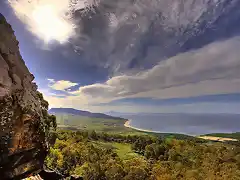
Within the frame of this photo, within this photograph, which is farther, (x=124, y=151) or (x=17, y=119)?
(x=124, y=151)

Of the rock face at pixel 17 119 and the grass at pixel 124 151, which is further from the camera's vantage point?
the grass at pixel 124 151

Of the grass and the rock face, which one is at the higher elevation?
the rock face

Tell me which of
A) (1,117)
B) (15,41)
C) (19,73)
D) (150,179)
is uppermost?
(15,41)

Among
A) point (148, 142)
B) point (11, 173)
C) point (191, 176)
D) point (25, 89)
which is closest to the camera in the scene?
point (11, 173)

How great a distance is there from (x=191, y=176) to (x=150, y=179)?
837 cm

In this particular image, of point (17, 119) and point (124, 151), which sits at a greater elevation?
point (17, 119)

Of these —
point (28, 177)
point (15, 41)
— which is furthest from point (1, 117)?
point (15, 41)

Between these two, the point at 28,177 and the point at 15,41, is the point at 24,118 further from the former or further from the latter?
the point at 15,41

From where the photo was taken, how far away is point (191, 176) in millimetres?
48656

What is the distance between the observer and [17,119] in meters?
13.0

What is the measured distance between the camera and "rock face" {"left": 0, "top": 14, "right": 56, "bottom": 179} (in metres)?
12.4

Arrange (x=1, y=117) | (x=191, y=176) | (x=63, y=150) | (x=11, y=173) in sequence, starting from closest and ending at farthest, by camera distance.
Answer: (x=1, y=117) → (x=11, y=173) → (x=191, y=176) → (x=63, y=150)

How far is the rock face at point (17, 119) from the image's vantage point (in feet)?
40.8

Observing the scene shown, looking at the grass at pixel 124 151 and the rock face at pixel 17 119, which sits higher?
the rock face at pixel 17 119
